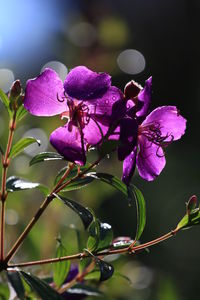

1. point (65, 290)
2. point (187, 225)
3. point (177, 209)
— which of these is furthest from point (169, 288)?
point (177, 209)

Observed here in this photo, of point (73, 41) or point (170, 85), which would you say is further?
point (170, 85)

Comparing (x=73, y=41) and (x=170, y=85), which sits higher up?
(x=73, y=41)

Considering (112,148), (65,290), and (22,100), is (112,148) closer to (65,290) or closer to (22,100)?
(22,100)

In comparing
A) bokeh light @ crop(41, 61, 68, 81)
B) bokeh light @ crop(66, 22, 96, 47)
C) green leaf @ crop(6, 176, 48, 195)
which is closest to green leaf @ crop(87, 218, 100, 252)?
green leaf @ crop(6, 176, 48, 195)

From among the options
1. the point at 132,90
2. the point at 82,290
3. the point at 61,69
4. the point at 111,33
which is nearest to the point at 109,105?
the point at 132,90

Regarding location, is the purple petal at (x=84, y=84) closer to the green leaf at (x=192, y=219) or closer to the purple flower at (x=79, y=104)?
the purple flower at (x=79, y=104)

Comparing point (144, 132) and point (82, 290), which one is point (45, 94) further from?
point (82, 290)

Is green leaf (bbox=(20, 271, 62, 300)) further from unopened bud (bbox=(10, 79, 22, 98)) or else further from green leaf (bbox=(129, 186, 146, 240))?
unopened bud (bbox=(10, 79, 22, 98))
